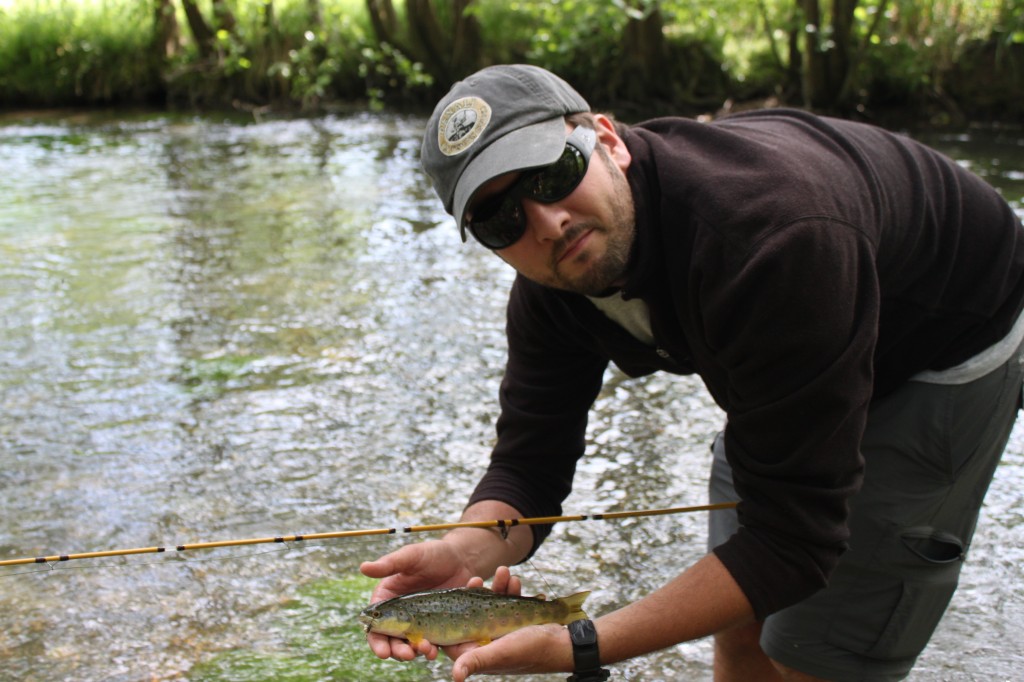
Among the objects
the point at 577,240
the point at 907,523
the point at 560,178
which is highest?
Answer: the point at 560,178

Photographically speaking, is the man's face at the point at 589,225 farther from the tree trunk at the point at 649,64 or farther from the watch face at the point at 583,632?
the tree trunk at the point at 649,64

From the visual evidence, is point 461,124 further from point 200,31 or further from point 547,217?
point 200,31

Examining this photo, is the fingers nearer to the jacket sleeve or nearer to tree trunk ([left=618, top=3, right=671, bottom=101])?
the jacket sleeve

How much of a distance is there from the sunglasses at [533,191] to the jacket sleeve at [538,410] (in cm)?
38

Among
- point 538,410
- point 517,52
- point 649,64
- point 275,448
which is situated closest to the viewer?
point 538,410

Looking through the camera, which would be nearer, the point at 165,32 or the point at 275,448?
the point at 275,448

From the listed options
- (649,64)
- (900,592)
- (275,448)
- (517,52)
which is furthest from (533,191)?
(517,52)

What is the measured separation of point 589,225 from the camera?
81.3 inches

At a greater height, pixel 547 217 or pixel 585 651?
pixel 547 217

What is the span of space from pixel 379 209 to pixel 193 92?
30.0 ft

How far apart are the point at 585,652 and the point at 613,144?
0.97 m

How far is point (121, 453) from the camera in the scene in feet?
15.5

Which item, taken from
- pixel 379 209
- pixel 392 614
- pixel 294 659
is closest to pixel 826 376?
pixel 392 614

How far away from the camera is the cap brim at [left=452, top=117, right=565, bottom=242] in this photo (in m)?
2.03
